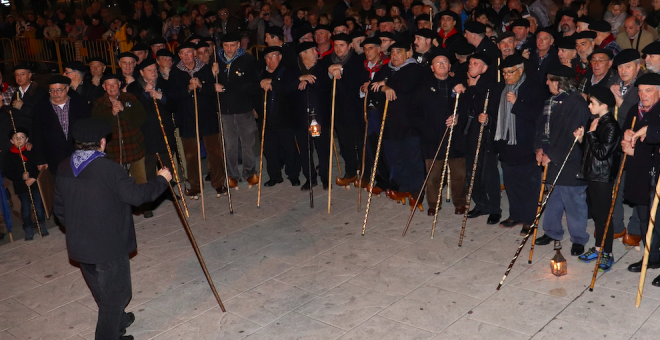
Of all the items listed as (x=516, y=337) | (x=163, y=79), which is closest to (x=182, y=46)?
(x=163, y=79)

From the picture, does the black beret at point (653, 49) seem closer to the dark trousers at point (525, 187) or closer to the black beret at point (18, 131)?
the dark trousers at point (525, 187)

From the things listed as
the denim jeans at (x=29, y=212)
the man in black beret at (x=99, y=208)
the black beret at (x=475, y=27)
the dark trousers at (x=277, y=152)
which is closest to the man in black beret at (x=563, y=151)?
the black beret at (x=475, y=27)

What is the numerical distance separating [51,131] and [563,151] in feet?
19.2

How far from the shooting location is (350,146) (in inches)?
386

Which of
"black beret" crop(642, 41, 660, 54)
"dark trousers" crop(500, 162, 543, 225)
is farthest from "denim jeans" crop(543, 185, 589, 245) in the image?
"black beret" crop(642, 41, 660, 54)

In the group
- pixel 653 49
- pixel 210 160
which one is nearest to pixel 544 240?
pixel 653 49

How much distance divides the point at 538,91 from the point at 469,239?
5.78 feet

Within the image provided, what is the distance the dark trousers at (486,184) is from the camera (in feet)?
26.6

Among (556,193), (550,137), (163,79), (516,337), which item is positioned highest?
(163,79)

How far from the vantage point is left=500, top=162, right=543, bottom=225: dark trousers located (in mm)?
7758

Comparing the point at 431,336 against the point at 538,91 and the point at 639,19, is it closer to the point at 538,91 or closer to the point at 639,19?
the point at 538,91

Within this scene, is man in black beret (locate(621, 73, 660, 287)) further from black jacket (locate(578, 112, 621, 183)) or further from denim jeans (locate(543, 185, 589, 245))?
denim jeans (locate(543, 185, 589, 245))

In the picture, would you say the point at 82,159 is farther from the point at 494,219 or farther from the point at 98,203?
the point at 494,219

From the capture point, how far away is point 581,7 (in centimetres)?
1169
